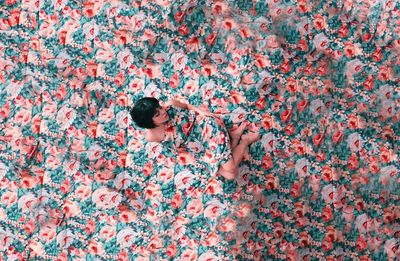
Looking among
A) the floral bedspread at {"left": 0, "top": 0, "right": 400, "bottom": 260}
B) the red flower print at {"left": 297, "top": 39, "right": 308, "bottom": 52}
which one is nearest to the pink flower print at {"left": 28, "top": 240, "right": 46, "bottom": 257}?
the floral bedspread at {"left": 0, "top": 0, "right": 400, "bottom": 260}

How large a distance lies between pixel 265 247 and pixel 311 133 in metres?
0.44

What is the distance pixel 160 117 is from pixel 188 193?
0.99ft

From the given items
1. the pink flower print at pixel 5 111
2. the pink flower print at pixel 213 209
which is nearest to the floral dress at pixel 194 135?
the pink flower print at pixel 213 209

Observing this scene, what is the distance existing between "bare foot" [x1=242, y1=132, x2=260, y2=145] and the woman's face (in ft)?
0.94

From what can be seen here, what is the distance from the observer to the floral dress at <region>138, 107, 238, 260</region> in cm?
202

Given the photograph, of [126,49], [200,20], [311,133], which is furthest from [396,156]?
[126,49]

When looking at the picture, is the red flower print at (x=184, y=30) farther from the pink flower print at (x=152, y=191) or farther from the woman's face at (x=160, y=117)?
the pink flower print at (x=152, y=191)

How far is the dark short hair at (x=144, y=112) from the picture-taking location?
1.90m

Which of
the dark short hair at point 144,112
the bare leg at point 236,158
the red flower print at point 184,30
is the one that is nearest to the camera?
the dark short hair at point 144,112

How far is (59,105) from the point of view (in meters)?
2.26

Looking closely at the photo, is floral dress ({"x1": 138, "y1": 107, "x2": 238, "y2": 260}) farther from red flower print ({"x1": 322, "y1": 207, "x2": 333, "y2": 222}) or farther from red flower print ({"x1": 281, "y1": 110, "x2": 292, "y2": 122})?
red flower print ({"x1": 322, "y1": 207, "x2": 333, "y2": 222})

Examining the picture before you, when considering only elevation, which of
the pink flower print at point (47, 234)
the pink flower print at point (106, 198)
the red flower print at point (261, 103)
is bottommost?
the pink flower print at point (47, 234)

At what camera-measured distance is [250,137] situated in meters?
2.06

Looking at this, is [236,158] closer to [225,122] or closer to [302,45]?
[225,122]
